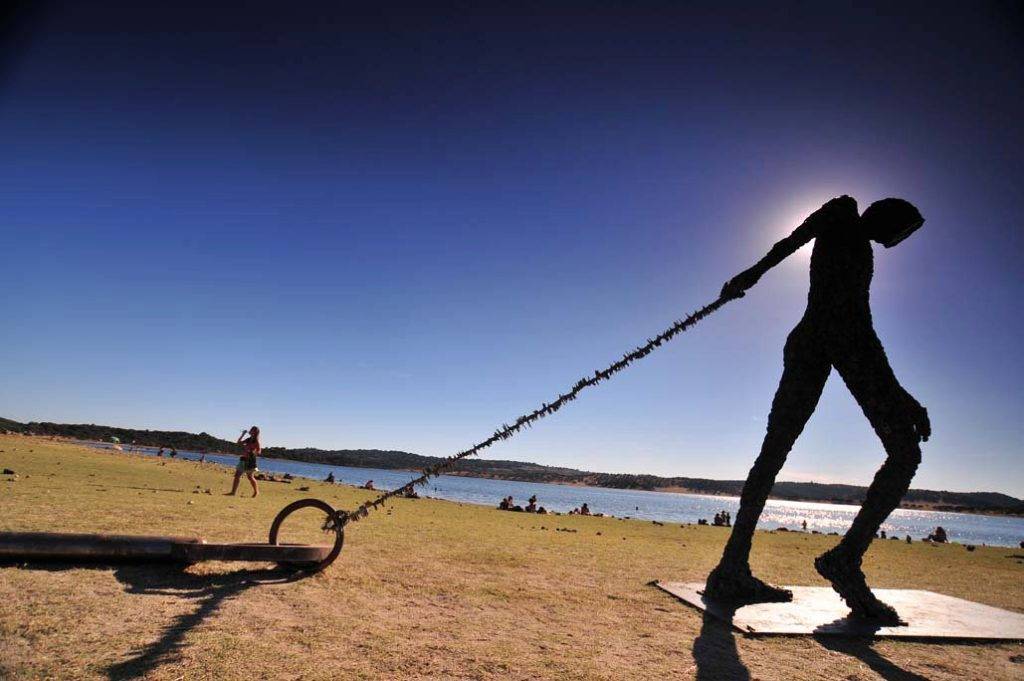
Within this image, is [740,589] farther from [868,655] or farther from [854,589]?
[868,655]

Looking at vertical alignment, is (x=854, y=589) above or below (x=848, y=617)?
above

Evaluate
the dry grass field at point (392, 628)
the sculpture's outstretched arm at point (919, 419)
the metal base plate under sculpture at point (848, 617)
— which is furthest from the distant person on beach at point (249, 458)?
the sculpture's outstretched arm at point (919, 419)

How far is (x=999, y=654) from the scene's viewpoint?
16.5 feet

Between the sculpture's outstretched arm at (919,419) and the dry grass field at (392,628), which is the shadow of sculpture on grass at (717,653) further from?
the sculpture's outstretched arm at (919,419)

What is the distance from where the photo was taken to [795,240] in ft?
22.4

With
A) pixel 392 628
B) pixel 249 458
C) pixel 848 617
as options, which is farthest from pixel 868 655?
pixel 249 458

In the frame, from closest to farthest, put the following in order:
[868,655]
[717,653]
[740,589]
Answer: [717,653] < [868,655] < [740,589]

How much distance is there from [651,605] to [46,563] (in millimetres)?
6323

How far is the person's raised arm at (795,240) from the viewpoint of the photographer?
675 centimetres

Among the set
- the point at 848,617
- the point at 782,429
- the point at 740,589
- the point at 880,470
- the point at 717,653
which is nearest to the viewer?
the point at 717,653

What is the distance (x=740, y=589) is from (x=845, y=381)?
110 inches

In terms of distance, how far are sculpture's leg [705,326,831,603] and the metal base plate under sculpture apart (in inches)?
17.7

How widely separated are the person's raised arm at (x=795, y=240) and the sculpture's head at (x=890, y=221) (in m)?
0.21

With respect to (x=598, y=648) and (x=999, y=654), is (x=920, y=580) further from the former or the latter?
(x=598, y=648)
